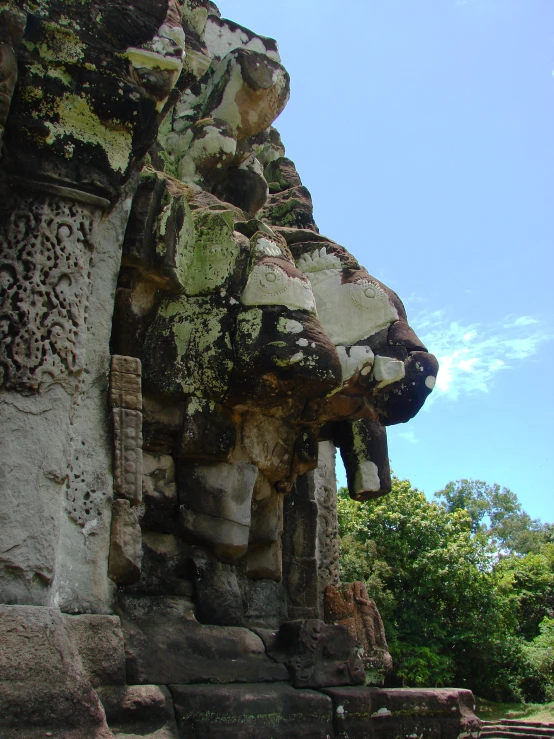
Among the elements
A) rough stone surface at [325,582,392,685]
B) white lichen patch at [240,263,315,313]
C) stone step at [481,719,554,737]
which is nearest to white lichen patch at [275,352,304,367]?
white lichen patch at [240,263,315,313]

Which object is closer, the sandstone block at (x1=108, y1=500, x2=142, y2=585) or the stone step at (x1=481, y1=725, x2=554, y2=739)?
the sandstone block at (x1=108, y1=500, x2=142, y2=585)

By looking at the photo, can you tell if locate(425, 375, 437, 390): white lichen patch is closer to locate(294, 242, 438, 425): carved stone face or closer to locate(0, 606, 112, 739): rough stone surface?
locate(294, 242, 438, 425): carved stone face

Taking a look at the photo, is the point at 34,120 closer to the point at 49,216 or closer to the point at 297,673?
the point at 49,216

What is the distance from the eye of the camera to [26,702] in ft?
8.35

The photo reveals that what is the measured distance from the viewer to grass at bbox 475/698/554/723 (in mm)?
18453

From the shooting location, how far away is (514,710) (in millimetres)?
19656

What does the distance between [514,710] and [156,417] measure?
1919 centimetres

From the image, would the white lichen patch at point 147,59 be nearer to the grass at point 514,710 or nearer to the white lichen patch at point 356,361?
the white lichen patch at point 356,361

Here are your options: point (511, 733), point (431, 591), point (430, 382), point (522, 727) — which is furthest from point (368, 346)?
point (431, 591)

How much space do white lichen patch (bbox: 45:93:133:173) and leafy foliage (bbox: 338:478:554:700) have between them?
14.9 metres

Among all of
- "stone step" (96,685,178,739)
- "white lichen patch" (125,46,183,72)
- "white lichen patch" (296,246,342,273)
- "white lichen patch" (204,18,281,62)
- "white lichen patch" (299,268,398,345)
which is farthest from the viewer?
"white lichen patch" (204,18,281,62)

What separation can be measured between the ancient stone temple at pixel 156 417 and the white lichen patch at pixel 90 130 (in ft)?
0.04

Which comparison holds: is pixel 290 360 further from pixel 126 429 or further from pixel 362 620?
pixel 362 620

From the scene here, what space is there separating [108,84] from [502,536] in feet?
138
